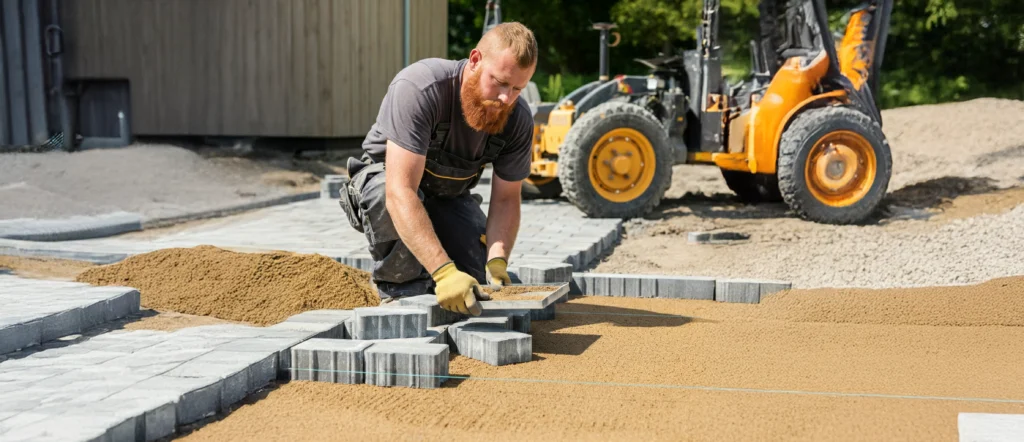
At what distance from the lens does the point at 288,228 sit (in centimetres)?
737

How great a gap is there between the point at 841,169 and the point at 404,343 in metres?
5.92

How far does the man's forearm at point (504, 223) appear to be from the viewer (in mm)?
4297

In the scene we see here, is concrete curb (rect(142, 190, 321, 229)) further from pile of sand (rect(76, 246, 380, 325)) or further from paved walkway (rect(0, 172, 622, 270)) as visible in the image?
pile of sand (rect(76, 246, 380, 325))

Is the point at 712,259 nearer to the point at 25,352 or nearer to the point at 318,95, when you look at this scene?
the point at 25,352

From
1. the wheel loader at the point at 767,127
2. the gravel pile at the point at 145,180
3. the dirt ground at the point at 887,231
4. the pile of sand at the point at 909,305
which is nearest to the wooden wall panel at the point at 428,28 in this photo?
the gravel pile at the point at 145,180

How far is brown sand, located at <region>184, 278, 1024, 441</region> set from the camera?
284 cm

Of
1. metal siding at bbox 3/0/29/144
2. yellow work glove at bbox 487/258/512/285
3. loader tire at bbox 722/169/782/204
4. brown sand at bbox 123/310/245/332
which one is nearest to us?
brown sand at bbox 123/310/245/332

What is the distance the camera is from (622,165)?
8.19 meters

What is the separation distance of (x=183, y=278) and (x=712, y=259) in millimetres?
3636

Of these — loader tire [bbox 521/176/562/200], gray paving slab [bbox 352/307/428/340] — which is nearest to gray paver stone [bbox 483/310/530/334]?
gray paving slab [bbox 352/307/428/340]

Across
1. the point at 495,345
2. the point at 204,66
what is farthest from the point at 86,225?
the point at 204,66

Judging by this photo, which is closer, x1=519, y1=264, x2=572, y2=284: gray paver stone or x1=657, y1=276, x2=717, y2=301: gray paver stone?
x1=519, y1=264, x2=572, y2=284: gray paver stone

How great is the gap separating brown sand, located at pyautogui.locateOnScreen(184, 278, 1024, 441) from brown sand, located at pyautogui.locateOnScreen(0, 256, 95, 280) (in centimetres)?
259

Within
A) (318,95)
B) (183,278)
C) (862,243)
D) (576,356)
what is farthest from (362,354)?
(318,95)
